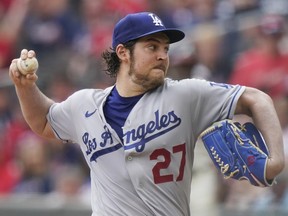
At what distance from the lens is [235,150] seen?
507cm

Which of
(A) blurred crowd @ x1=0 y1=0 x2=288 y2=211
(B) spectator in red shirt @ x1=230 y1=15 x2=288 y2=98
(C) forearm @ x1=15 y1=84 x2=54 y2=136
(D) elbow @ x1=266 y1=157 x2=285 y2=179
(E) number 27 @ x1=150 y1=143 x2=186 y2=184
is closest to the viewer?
(D) elbow @ x1=266 y1=157 x2=285 y2=179

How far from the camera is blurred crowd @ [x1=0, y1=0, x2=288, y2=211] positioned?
8.50 metres

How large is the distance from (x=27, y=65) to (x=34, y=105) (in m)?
0.32

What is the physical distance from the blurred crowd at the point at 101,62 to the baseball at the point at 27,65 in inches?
121

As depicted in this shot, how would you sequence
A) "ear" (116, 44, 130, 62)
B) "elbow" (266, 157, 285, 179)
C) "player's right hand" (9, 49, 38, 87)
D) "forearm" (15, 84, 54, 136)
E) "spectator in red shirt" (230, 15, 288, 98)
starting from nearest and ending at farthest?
"elbow" (266, 157, 285, 179)
"ear" (116, 44, 130, 62)
"player's right hand" (9, 49, 38, 87)
"forearm" (15, 84, 54, 136)
"spectator in red shirt" (230, 15, 288, 98)

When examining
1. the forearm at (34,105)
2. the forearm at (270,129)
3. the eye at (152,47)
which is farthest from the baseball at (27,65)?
the forearm at (270,129)

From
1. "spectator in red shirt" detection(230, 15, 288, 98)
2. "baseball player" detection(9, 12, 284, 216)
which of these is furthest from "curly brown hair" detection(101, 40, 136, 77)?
"spectator in red shirt" detection(230, 15, 288, 98)

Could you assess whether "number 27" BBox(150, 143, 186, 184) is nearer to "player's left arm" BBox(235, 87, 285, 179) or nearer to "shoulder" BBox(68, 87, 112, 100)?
"player's left arm" BBox(235, 87, 285, 179)

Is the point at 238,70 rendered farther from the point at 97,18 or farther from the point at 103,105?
the point at 103,105

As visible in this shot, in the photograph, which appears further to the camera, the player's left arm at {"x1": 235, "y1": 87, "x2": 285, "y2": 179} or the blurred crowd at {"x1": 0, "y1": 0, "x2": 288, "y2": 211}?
the blurred crowd at {"x1": 0, "y1": 0, "x2": 288, "y2": 211}

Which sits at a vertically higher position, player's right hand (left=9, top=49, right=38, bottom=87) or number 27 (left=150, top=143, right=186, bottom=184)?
player's right hand (left=9, top=49, right=38, bottom=87)

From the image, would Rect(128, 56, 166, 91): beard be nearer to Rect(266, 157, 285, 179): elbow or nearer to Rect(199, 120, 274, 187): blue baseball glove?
Rect(199, 120, 274, 187): blue baseball glove

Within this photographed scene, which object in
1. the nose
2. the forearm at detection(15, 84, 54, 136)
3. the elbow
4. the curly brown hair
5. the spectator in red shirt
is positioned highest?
the spectator in red shirt

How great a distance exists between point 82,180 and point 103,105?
14.0ft
